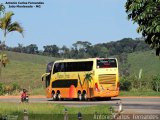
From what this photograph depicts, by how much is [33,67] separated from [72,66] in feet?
219

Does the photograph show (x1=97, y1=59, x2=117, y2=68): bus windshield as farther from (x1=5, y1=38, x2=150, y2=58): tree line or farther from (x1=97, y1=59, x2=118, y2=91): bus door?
(x1=5, y1=38, x2=150, y2=58): tree line

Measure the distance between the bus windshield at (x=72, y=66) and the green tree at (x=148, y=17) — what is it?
28.6 meters

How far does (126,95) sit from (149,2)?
136 ft

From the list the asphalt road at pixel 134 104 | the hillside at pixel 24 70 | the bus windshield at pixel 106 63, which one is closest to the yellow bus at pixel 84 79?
the bus windshield at pixel 106 63

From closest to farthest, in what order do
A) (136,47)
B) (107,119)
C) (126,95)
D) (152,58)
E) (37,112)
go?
(107,119), (37,112), (126,95), (152,58), (136,47)

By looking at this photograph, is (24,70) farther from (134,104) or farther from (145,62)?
(134,104)

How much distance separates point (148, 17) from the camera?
17.6 meters

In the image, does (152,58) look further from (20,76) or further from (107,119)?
(107,119)

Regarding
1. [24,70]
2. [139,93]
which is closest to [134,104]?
[139,93]

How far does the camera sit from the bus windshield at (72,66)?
1868 inches

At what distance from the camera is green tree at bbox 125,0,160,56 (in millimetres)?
17291

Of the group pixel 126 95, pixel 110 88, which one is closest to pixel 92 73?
pixel 110 88

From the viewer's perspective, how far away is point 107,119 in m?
23.3

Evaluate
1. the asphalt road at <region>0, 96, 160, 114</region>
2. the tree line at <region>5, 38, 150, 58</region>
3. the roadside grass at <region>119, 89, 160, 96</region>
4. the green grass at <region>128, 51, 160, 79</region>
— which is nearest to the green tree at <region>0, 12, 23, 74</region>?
the asphalt road at <region>0, 96, 160, 114</region>
